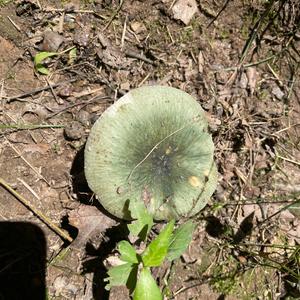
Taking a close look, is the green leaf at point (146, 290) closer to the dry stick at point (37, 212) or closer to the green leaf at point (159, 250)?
the green leaf at point (159, 250)

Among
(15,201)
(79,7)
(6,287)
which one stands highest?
(79,7)

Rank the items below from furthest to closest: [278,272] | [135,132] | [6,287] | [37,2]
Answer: [278,272], [37,2], [6,287], [135,132]

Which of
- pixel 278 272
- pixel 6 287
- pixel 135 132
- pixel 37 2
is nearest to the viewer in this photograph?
pixel 135 132

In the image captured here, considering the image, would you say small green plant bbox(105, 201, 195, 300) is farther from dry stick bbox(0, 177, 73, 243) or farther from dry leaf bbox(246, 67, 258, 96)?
dry leaf bbox(246, 67, 258, 96)

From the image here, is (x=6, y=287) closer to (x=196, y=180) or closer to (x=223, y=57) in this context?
(x=196, y=180)

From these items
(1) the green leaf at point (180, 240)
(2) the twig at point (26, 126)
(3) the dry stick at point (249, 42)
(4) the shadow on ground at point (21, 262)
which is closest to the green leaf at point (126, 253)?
(1) the green leaf at point (180, 240)

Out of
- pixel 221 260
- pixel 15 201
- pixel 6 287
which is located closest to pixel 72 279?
pixel 6 287

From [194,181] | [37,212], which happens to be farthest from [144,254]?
[37,212]
